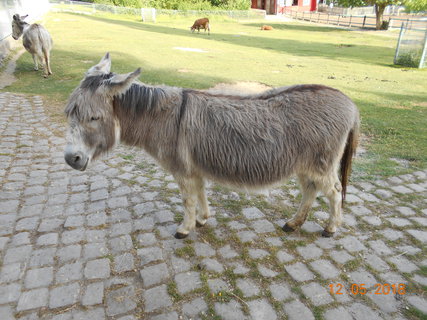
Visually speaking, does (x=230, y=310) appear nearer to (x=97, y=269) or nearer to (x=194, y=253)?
(x=194, y=253)

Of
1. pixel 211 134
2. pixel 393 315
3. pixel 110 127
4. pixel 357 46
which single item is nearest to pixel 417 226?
pixel 393 315

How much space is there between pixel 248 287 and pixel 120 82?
2.65 metres

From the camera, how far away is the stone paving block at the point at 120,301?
286 cm

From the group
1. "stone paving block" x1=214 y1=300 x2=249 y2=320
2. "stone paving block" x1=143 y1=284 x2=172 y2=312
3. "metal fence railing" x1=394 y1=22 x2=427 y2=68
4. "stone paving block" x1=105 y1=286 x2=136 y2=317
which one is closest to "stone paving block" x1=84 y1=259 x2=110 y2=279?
"stone paving block" x1=105 y1=286 x2=136 y2=317

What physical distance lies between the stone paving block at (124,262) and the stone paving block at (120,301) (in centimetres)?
29

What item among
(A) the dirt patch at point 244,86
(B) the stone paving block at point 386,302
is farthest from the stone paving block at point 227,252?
(A) the dirt patch at point 244,86

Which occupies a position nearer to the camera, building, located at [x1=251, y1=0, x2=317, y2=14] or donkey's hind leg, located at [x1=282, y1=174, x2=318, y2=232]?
donkey's hind leg, located at [x1=282, y1=174, x2=318, y2=232]

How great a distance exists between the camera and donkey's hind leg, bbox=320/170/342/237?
366 cm

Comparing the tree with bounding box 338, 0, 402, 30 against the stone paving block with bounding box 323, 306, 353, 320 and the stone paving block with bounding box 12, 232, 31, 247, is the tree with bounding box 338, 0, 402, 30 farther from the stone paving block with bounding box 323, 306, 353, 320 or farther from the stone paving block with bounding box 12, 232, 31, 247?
the stone paving block with bounding box 12, 232, 31, 247

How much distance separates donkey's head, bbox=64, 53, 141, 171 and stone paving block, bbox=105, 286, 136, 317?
4.67 feet

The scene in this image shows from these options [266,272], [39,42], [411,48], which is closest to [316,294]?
[266,272]

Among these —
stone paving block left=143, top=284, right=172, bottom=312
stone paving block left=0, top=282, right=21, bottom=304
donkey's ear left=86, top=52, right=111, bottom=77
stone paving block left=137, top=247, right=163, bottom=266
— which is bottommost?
stone paving block left=143, top=284, right=172, bottom=312

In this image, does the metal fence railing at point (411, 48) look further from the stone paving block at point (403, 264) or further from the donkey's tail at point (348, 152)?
the stone paving block at point (403, 264)

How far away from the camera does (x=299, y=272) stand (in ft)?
11.1
